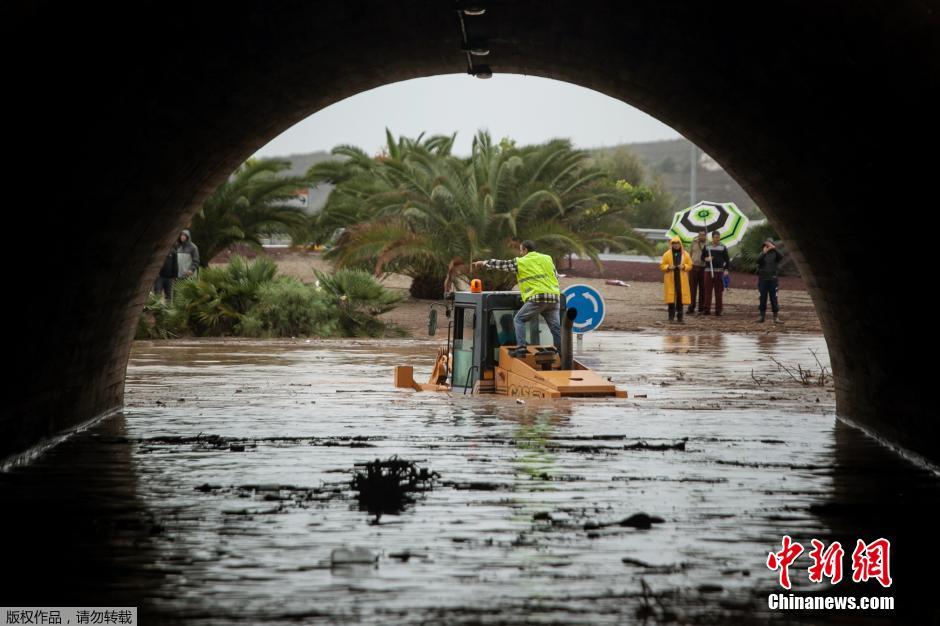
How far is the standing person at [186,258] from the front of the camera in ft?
82.5

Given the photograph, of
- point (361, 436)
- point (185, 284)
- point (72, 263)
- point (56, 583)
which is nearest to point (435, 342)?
point (185, 284)

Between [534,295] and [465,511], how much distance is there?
6.12m

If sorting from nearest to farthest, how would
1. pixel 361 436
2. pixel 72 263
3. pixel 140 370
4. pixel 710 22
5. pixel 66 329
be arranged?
pixel 710 22
pixel 72 263
pixel 66 329
pixel 361 436
pixel 140 370

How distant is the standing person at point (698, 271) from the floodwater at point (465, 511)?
1454 centimetres

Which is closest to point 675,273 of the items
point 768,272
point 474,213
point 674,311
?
point 674,311

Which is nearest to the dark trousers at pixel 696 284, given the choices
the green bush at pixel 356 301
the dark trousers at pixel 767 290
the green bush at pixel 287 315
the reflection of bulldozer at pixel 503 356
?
the dark trousers at pixel 767 290

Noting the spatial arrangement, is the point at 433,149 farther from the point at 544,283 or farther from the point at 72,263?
the point at 72,263

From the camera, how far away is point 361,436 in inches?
426

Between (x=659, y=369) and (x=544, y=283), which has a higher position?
(x=544, y=283)

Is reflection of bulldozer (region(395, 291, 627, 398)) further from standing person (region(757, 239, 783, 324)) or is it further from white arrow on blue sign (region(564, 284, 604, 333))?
standing person (region(757, 239, 783, 324))

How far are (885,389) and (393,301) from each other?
15719 millimetres

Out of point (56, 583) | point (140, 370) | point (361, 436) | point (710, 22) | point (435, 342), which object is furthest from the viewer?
point (435, 342)

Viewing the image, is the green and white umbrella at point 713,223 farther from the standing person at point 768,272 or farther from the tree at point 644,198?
the tree at point 644,198

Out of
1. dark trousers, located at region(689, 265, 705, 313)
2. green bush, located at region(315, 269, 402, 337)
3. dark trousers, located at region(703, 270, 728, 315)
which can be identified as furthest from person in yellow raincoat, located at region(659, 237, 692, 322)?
green bush, located at region(315, 269, 402, 337)
